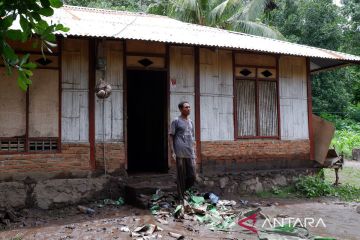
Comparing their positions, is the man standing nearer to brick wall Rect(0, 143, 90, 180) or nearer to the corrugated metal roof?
the corrugated metal roof

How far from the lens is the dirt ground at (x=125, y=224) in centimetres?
580

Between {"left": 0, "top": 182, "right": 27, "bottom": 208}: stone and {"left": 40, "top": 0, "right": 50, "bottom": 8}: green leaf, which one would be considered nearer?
{"left": 40, "top": 0, "right": 50, "bottom": 8}: green leaf

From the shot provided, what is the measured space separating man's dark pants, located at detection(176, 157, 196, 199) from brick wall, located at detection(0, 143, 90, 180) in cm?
178

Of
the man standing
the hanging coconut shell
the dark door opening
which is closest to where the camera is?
the man standing

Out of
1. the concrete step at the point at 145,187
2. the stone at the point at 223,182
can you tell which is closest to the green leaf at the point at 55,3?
the concrete step at the point at 145,187

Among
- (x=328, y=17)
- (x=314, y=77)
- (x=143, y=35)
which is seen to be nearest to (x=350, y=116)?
(x=314, y=77)

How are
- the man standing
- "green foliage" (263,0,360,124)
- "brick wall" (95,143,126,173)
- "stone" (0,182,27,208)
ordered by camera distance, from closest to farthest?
"stone" (0,182,27,208)
the man standing
"brick wall" (95,143,126,173)
"green foliage" (263,0,360,124)

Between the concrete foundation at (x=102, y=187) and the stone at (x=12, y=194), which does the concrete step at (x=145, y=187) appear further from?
the stone at (x=12, y=194)

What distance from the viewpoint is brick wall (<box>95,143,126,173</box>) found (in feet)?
25.2

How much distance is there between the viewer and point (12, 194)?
688 cm

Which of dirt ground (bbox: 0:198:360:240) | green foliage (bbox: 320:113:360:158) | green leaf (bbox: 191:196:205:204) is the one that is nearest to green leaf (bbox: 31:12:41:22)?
dirt ground (bbox: 0:198:360:240)

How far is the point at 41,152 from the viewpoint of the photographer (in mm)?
7219

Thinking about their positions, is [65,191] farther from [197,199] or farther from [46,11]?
[46,11]

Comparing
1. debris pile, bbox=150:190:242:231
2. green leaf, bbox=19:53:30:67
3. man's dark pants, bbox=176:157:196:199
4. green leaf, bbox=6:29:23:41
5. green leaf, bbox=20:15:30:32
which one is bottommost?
debris pile, bbox=150:190:242:231
